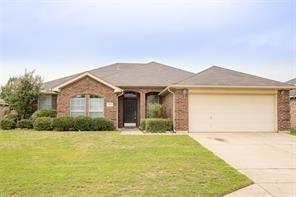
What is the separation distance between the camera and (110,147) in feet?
42.4

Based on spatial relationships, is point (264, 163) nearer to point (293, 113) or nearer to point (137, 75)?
point (293, 113)

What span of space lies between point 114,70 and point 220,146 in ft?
55.7

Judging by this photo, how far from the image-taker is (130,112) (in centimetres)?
2706

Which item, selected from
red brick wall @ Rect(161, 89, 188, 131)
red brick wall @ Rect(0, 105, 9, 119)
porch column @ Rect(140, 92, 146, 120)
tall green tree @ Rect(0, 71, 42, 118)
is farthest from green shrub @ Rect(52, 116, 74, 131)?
red brick wall @ Rect(0, 105, 9, 119)

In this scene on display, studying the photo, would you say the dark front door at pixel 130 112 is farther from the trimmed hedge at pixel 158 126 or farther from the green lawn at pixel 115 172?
the green lawn at pixel 115 172

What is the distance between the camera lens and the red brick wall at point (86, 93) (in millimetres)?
22641

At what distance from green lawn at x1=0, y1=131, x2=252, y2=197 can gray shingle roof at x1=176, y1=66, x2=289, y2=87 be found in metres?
8.20

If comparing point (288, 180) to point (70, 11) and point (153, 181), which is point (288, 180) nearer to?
point (153, 181)

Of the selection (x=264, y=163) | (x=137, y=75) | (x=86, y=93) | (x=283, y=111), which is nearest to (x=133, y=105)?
(x=137, y=75)

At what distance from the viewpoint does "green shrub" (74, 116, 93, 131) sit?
2128 centimetres

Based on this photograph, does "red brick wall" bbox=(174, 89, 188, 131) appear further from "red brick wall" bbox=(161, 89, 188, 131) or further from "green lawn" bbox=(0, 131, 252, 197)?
"green lawn" bbox=(0, 131, 252, 197)

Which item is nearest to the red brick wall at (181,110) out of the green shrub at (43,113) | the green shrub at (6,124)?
the green shrub at (43,113)

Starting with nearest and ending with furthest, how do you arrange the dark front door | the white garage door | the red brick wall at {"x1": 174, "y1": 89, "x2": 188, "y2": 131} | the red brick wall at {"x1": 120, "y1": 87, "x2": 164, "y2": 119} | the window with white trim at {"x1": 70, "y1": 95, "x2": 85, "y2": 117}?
the red brick wall at {"x1": 174, "y1": 89, "x2": 188, "y2": 131}, the white garage door, the window with white trim at {"x1": 70, "y1": 95, "x2": 85, "y2": 117}, the red brick wall at {"x1": 120, "y1": 87, "x2": 164, "y2": 119}, the dark front door

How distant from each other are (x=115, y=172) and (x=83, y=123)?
1339 centimetres
